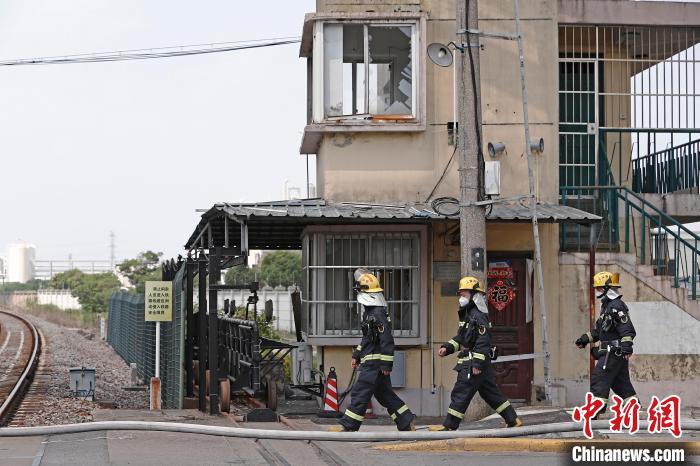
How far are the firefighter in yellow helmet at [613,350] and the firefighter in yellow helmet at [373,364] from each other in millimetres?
2440

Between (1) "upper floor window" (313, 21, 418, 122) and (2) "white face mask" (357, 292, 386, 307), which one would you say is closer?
(2) "white face mask" (357, 292, 386, 307)

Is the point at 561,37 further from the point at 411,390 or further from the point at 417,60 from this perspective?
the point at 411,390

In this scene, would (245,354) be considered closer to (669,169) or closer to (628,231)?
(628,231)

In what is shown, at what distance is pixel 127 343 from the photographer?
1387 inches

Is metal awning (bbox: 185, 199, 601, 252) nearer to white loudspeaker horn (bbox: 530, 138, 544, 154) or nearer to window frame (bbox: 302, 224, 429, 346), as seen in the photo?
window frame (bbox: 302, 224, 429, 346)

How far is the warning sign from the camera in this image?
20.5 meters

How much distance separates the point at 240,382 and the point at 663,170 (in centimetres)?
838

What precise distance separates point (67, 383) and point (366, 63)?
12.5m

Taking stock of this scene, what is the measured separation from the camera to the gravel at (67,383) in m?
Answer: 20.7

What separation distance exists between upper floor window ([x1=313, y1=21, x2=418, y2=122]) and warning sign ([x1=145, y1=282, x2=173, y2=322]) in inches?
162

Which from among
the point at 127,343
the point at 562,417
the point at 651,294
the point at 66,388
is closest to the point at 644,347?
the point at 651,294

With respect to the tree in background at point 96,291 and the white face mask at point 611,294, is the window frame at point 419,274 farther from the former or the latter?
the tree in background at point 96,291

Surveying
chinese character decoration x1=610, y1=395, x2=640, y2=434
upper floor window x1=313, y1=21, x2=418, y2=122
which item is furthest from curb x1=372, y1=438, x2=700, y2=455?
upper floor window x1=313, y1=21, x2=418, y2=122

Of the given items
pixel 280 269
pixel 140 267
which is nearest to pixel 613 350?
pixel 280 269
